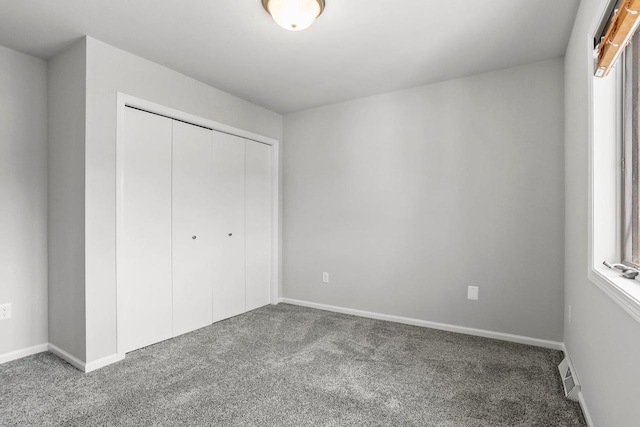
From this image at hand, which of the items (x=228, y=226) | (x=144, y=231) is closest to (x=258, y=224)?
(x=228, y=226)

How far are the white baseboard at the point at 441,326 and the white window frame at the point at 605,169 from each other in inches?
52.7

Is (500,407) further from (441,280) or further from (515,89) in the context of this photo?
(515,89)

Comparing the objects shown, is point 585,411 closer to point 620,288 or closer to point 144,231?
point 620,288

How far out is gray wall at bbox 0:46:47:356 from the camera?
2484mm

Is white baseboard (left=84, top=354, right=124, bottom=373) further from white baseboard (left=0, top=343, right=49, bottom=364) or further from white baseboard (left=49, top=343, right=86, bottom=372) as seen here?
white baseboard (left=0, top=343, right=49, bottom=364)

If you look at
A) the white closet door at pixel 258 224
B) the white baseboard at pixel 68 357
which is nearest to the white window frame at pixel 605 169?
the white closet door at pixel 258 224

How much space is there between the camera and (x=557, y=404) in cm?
187

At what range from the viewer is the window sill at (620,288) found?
1090 millimetres

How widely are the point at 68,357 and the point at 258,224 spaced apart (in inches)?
80.8

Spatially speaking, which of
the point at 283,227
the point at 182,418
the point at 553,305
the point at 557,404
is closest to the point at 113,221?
the point at 182,418

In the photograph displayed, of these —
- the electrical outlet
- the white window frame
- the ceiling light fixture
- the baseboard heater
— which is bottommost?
the baseboard heater

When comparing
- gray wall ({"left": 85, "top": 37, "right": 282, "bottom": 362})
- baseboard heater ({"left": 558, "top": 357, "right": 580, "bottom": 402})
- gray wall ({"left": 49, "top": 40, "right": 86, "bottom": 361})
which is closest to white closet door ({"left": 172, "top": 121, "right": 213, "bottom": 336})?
gray wall ({"left": 85, "top": 37, "right": 282, "bottom": 362})

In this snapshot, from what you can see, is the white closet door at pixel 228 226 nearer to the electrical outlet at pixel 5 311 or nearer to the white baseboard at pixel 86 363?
the white baseboard at pixel 86 363

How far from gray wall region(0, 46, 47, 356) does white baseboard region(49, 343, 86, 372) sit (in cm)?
14
